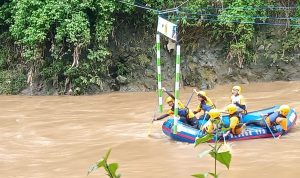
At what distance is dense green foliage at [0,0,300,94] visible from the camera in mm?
13141

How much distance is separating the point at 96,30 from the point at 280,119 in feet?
23.3

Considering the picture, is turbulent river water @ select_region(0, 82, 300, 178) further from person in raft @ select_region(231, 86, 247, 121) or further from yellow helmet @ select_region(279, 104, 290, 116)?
person in raft @ select_region(231, 86, 247, 121)

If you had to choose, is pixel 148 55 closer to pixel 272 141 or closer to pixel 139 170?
pixel 272 141

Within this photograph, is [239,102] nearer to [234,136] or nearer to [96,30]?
[234,136]

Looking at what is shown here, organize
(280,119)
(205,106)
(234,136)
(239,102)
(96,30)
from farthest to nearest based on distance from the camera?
(96,30) → (205,106) → (239,102) → (280,119) → (234,136)

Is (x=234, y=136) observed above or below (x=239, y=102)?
below

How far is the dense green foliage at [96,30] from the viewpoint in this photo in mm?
13141

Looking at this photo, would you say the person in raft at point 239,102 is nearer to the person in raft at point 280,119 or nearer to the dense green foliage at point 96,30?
the person in raft at point 280,119

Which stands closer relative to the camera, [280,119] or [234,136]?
[234,136]

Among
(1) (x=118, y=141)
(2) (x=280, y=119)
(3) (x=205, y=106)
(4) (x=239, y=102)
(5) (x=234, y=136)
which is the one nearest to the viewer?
(5) (x=234, y=136)

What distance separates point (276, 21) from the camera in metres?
14.2

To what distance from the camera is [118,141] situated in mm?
8391

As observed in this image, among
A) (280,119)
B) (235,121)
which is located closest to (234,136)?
(235,121)

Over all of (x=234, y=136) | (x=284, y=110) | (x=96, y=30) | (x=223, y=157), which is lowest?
(x=234, y=136)
